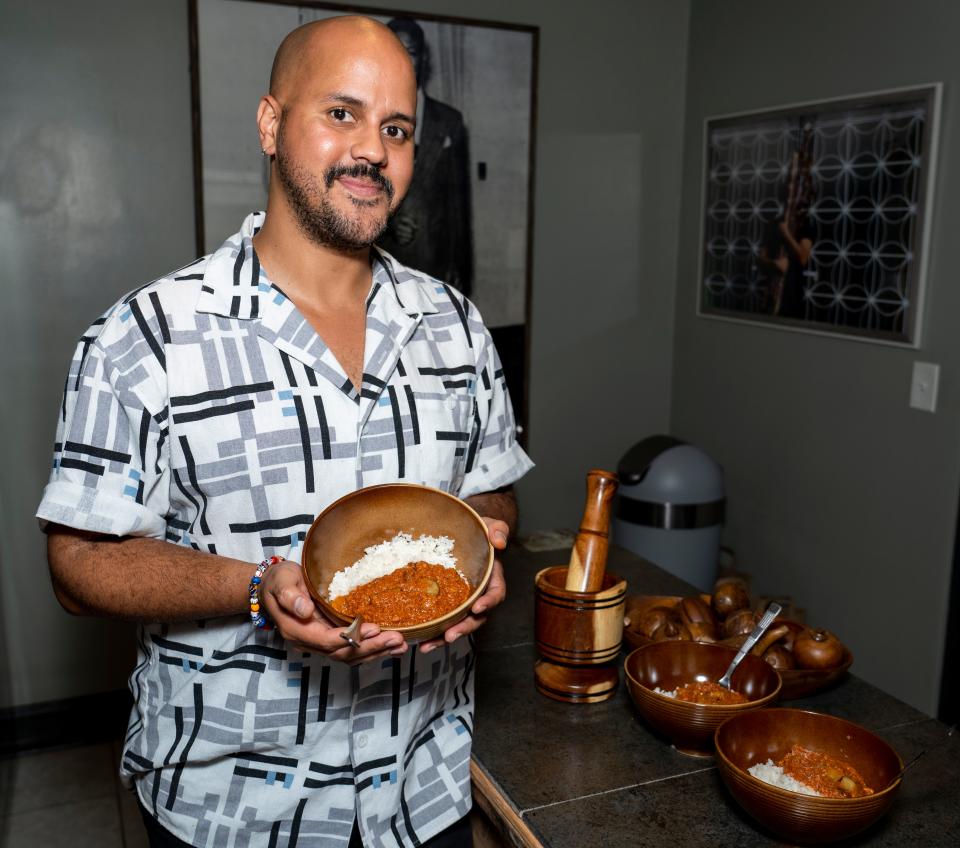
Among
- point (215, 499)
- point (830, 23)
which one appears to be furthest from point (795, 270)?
point (215, 499)

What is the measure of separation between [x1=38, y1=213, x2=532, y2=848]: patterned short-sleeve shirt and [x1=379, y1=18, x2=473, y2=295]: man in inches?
80.3

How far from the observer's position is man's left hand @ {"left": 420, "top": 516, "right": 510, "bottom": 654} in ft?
3.78

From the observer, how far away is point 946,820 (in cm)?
122

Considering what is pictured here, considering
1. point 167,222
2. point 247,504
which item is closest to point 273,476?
point 247,504

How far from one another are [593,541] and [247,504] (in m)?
0.52

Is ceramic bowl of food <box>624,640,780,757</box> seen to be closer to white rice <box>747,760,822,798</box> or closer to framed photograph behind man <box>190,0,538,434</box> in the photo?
white rice <box>747,760,822,798</box>

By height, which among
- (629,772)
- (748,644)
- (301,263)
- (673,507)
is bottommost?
(673,507)

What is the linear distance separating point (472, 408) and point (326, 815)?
0.62 metres

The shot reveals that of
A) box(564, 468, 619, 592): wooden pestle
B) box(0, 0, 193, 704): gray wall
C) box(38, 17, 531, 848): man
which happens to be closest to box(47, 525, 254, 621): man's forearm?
box(38, 17, 531, 848): man

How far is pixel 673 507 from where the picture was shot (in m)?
3.16

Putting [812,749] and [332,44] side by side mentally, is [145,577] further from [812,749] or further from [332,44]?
[812,749]

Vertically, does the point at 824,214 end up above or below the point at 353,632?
above

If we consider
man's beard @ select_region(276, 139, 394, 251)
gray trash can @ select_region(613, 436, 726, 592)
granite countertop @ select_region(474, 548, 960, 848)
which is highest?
man's beard @ select_region(276, 139, 394, 251)

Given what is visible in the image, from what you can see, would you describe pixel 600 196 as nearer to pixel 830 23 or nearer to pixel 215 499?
pixel 830 23
